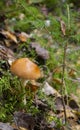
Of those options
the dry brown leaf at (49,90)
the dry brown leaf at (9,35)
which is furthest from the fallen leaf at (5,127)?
the dry brown leaf at (9,35)

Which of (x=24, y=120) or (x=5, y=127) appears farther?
(x=24, y=120)

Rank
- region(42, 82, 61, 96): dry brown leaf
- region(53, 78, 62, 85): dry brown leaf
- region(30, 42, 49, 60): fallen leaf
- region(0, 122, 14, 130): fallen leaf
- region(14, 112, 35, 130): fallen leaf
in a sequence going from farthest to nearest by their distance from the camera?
1. region(30, 42, 49, 60): fallen leaf
2. region(53, 78, 62, 85): dry brown leaf
3. region(42, 82, 61, 96): dry brown leaf
4. region(14, 112, 35, 130): fallen leaf
5. region(0, 122, 14, 130): fallen leaf

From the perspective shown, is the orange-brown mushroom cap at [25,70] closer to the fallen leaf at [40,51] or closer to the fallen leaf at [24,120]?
the fallen leaf at [24,120]

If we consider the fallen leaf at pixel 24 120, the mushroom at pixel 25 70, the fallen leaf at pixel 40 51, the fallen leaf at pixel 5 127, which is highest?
the mushroom at pixel 25 70

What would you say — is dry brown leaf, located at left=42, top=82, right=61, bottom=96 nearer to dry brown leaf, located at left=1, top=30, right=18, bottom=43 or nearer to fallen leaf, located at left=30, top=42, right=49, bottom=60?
fallen leaf, located at left=30, top=42, right=49, bottom=60

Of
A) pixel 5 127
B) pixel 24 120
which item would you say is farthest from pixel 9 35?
pixel 5 127

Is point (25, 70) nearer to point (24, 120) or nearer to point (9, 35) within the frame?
point (24, 120)

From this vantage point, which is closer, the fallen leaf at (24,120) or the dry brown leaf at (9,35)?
the fallen leaf at (24,120)

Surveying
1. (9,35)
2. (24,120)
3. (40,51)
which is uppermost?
(9,35)

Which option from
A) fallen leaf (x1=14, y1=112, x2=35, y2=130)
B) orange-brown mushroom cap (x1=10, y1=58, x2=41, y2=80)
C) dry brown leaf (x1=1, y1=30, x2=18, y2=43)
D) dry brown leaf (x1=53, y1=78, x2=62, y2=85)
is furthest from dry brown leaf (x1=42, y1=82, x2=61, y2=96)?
dry brown leaf (x1=1, y1=30, x2=18, y2=43)

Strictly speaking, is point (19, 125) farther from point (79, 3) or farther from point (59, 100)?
point (79, 3)

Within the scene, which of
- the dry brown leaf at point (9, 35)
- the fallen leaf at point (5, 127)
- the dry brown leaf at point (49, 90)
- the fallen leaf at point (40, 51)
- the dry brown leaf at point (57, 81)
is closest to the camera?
the fallen leaf at point (5, 127)

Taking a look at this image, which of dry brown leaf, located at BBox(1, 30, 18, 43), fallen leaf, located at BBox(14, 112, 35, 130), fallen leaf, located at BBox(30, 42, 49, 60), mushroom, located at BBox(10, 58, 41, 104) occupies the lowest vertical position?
fallen leaf, located at BBox(14, 112, 35, 130)

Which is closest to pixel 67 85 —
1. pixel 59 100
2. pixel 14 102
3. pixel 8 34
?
pixel 59 100
